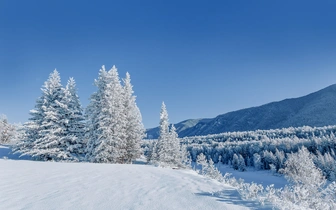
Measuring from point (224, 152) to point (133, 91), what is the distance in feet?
296

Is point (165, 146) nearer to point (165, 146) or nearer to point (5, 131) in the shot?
point (165, 146)

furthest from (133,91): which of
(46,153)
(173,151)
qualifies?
(46,153)

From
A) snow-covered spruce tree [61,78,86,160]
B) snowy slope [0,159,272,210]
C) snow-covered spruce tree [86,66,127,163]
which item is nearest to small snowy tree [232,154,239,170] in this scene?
snow-covered spruce tree [86,66,127,163]

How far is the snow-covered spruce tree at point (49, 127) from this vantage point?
801 inches

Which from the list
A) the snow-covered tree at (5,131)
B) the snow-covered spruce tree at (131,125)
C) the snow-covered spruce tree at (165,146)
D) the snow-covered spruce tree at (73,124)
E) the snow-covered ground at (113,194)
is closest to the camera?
the snow-covered ground at (113,194)

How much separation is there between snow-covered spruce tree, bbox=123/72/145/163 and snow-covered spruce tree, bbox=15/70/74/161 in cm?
588

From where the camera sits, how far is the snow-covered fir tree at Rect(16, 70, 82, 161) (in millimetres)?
20344

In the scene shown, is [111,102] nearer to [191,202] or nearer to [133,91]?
[133,91]

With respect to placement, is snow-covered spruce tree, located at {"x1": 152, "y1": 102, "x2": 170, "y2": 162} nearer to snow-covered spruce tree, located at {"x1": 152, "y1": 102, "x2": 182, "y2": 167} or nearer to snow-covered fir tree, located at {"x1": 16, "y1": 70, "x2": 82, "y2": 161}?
snow-covered spruce tree, located at {"x1": 152, "y1": 102, "x2": 182, "y2": 167}

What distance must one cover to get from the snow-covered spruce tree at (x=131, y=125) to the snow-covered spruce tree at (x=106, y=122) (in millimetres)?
1882

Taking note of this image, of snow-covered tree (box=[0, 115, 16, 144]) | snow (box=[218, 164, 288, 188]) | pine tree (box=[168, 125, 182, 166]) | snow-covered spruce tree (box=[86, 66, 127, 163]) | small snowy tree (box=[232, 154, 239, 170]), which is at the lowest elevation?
snow (box=[218, 164, 288, 188])

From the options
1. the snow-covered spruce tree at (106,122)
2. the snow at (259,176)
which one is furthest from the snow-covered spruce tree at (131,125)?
the snow at (259,176)

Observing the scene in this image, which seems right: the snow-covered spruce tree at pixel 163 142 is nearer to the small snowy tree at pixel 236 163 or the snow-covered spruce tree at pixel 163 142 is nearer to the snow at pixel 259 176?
the snow at pixel 259 176

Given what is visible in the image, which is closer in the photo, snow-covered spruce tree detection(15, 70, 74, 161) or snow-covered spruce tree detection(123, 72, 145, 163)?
snow-covered spruce tree detection(15, 70, 74, 161)
